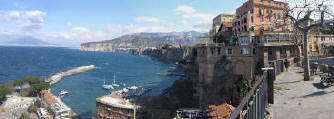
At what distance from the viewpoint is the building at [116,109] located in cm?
3644

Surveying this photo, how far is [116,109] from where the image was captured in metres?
37.0

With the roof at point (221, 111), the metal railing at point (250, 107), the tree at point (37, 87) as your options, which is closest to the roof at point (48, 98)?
the tree at point (37, 87)

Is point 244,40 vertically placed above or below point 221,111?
above

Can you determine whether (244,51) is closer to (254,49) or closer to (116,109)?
(254,49)

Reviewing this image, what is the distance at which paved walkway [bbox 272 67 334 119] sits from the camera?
6.96 meters

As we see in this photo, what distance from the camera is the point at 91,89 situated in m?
66.1

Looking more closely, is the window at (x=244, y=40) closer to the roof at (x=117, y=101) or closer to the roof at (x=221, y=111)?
the roof at (x=221, y=111)

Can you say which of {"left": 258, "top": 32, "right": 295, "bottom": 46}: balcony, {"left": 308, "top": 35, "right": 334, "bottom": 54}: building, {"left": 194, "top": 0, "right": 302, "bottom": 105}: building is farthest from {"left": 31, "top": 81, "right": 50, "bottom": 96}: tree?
{"left": 308, "top": 35, "right": 334, "bottom": 54}: building

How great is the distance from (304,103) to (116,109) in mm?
32608

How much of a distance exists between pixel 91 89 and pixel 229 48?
49535mm

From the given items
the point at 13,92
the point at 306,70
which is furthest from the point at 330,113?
the point at 13,92

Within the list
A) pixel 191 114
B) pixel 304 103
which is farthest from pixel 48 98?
pixel 304 103

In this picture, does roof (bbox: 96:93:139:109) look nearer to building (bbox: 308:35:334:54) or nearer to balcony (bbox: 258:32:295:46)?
balcony (bbox: 258:32:295:46)

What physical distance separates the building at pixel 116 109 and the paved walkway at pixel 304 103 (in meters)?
28.7
